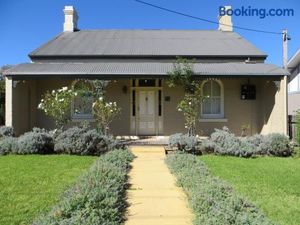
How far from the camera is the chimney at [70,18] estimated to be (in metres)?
21.3

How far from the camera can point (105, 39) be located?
2091 cm

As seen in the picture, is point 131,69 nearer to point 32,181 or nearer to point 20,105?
point 20,105

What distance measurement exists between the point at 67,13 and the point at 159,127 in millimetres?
8552

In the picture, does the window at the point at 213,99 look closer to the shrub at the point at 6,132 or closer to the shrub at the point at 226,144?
the shrub at the point at 226,144

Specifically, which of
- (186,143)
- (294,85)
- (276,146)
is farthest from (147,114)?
(294,85)

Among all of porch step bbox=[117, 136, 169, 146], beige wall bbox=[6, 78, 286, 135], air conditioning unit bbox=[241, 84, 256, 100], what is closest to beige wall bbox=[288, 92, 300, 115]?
beige wall bbox=[6, 78, 286, 135]

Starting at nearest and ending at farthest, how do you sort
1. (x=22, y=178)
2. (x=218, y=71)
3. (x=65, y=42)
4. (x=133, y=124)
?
(x=22, y=178) < (x=218, y=71) < (x=133, y=124) < (x=65, y=42)

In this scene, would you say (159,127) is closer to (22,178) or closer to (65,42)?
(65,42)

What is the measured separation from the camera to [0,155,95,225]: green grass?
623 centimetres

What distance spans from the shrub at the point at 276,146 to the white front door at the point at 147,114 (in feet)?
19.6

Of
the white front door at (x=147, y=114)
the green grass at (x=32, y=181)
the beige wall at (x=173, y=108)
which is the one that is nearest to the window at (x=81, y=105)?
the beige wall at (x=173, y=108)

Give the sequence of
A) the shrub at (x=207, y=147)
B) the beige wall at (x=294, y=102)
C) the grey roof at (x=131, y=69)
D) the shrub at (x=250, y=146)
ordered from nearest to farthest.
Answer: the shrub at (x=250, y=146)
the shrub at (x=207, y=147)
the grey roof at (x=131, y=69)
the beige wall at (x=294, y=102)

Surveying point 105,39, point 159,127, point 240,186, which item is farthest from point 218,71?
point 240,186

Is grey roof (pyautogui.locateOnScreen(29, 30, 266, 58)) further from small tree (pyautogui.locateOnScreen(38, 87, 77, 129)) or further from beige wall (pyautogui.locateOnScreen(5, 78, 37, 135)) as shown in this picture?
small tree (pyautogui.locateOnScreen(38, 87, 77, 129))
